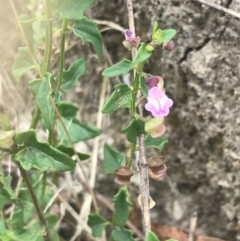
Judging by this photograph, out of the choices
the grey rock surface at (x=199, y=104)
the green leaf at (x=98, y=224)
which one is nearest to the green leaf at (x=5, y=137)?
the green leaf at (x=98, y=224)

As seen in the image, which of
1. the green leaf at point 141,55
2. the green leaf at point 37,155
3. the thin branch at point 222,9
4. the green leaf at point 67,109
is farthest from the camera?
the green leaf at point 67,109

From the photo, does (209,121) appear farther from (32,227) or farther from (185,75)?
(32,227)

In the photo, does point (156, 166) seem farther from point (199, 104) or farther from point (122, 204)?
point (199, 104)

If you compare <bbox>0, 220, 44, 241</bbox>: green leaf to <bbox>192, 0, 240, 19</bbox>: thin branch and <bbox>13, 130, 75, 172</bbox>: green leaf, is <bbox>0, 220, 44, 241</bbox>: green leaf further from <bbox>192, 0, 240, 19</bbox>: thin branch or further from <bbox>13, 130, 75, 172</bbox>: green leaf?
<bbox>192, 0, 240, 19</bbox>: thin branch

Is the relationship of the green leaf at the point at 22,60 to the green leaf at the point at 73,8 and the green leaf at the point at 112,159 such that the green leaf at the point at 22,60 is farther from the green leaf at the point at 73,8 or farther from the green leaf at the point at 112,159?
the green leaf at the point at 112,159

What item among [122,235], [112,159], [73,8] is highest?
[73,8]

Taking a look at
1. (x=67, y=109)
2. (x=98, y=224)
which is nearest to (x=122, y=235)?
(x=98, y=224)
